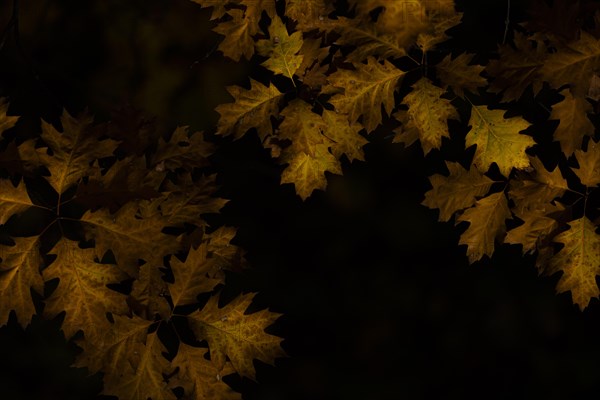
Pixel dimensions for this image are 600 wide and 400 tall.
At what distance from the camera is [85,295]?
1624 mm

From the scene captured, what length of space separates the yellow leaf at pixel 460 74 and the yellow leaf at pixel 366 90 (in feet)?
0.39

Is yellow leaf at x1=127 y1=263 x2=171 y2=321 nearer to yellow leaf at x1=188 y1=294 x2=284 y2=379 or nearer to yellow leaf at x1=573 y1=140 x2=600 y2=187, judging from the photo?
yellow leaf at x1=188 y1=294 x2=284 y2=379

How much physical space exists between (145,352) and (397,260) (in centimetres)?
194

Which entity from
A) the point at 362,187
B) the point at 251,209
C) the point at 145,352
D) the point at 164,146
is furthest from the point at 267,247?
the point at 145,352

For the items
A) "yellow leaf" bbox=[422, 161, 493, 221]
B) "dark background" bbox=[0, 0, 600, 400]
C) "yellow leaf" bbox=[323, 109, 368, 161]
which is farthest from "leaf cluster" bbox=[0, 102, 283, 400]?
"dark background" bbox=[0, 0, 600, 400]

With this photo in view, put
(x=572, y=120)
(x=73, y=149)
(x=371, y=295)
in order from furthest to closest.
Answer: (x=371, y=295) < (x=73, y=149) < (x=572, y=120)

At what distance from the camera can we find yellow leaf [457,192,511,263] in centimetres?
182

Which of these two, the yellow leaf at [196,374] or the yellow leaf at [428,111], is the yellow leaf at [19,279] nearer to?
the yellow leaf at [196,374]

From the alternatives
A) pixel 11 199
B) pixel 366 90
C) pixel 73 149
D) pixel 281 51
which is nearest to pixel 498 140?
pixel 366 90

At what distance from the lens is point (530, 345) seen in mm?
3309

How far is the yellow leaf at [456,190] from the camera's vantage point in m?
1.83

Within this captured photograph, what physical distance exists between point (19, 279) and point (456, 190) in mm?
1103

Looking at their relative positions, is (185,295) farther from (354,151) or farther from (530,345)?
(530,345)

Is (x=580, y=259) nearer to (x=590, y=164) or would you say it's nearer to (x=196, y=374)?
(x=590, y=164)
